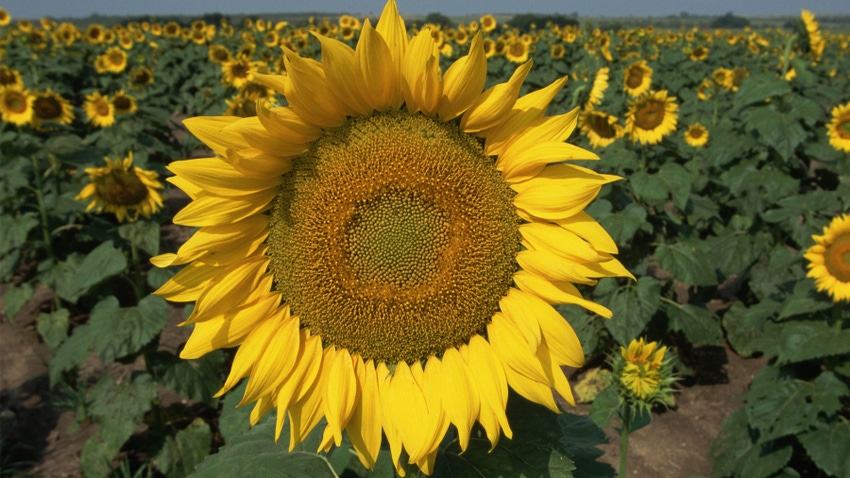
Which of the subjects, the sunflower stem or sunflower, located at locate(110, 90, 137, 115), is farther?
sunflower, located at locate(110, 90, 137, 115)

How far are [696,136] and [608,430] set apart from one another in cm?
338

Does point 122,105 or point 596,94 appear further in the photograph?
point 122,105

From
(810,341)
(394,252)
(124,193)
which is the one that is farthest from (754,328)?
(124,193)

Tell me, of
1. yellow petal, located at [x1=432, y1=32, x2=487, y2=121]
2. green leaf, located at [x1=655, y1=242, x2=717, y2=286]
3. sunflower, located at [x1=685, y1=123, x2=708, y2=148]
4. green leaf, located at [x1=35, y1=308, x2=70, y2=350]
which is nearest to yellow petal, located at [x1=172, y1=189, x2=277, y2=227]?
yellow petal, located at [x1=432, y1=32, x2=487, y2=121]

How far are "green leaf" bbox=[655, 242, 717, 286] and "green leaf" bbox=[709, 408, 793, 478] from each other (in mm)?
864

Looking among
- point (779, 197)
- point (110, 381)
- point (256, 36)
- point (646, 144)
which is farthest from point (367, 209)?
point (256, 36)

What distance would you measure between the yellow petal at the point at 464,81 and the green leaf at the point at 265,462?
0.79 meters

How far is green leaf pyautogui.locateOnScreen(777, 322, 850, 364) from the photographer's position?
3111mm

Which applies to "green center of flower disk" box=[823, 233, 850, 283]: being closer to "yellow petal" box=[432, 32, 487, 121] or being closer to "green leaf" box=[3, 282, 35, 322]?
"yellow petal" box=[432, 32, 487, 121]

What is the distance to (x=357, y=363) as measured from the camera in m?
1.35

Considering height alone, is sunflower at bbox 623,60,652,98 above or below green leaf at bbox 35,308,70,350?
above

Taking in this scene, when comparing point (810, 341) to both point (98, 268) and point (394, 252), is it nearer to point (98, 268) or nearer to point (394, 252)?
point (394, 252)

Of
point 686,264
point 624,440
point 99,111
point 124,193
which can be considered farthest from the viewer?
point 99,111

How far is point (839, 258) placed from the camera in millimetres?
3275
